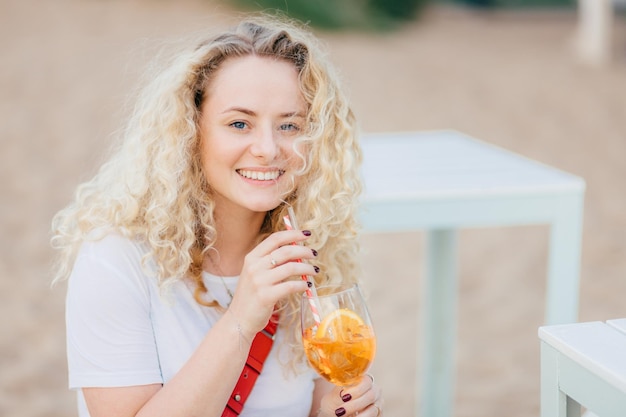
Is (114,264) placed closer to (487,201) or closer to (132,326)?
(132,326)

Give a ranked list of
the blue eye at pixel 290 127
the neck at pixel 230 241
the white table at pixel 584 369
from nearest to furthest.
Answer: the white table at pixel 584 369 < the blue eye at pixel 290 127 < the neck at pixel 230 241

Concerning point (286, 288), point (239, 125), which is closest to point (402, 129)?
point (239, 125)

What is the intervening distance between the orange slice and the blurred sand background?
88 cm

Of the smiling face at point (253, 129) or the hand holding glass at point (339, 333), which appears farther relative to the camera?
the smiling face at point (253, 129)

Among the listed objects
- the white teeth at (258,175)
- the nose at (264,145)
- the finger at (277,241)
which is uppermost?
the nose at (264,145)

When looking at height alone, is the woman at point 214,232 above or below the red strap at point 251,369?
above

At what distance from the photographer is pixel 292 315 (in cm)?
203

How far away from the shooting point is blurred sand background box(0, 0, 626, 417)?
3996mm

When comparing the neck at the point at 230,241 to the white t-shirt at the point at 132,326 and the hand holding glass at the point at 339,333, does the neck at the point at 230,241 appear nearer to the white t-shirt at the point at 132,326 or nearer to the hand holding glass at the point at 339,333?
the white t-shirt at the point at 132,326

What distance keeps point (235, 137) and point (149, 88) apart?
1.03 ft

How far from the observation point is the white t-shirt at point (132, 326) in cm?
176

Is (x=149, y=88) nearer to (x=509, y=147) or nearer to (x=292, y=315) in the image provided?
(x=292, y=315)

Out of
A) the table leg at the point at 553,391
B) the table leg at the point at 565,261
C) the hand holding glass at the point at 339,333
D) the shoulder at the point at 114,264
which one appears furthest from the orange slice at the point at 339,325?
the table leg at the point at 565,261

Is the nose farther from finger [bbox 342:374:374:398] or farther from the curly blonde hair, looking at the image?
finger [bbox 342:374:374:398]
